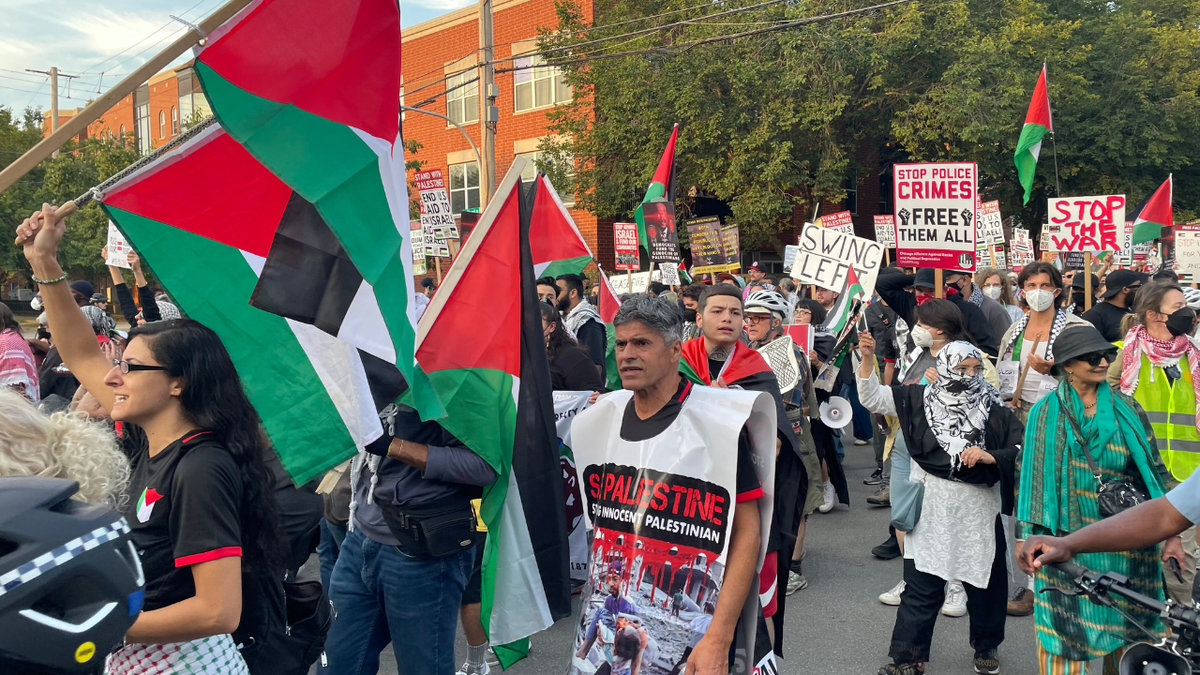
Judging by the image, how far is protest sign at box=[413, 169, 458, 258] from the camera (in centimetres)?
1407

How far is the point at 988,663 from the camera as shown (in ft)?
16.6

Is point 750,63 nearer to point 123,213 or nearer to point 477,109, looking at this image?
point 477,109

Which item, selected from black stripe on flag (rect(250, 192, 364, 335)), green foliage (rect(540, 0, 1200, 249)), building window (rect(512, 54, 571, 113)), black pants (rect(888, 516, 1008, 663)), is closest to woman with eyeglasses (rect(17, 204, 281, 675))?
black stripe on flag (rect(250, 192, 364, 335))

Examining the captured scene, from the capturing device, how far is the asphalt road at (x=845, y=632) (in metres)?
5.28

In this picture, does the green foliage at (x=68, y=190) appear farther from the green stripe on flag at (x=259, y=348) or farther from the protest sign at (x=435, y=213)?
the green stripe on flag at (x=259, y=348)

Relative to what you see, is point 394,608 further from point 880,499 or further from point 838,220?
point 838,220

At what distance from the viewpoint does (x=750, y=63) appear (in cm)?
2511

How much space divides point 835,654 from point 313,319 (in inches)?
144

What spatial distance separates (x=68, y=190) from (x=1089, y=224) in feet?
115

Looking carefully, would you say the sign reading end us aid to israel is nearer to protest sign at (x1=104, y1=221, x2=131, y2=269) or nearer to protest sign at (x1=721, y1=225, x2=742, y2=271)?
protest sign at (x1=104, y1=221, x2=131, y2=269)

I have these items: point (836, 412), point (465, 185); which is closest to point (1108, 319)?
point (836, 412)

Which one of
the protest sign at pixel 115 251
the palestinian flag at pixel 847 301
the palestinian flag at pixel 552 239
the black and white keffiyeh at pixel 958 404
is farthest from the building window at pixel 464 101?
the black and white keffiyeh at pixel 958 404

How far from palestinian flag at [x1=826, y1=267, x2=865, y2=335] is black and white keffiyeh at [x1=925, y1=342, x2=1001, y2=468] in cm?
279

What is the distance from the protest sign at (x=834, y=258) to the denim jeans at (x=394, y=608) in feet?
17.2
